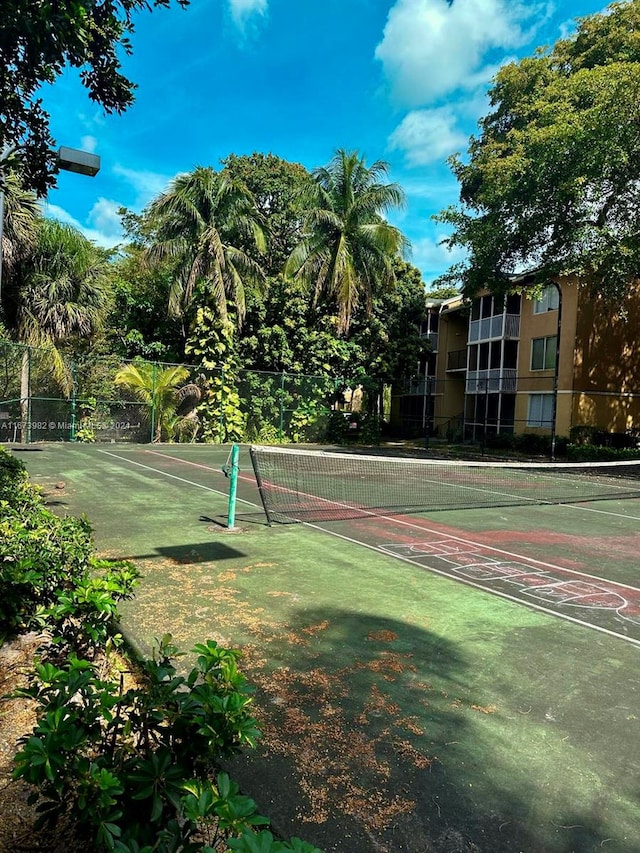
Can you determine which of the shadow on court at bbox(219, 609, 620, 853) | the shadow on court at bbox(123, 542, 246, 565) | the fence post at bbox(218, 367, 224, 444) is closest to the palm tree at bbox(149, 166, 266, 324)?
the fence post at bbox(218, 367, 224, 444)

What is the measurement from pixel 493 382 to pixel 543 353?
353 centimetres

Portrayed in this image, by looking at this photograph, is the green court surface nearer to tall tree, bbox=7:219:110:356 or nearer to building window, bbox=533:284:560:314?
tall tree, bbox=7:219:110:356

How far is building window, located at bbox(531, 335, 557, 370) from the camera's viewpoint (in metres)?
26.1

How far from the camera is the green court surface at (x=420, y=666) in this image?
2336 millimetres

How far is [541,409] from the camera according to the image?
86.0ft

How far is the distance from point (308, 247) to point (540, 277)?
11742 millimetres

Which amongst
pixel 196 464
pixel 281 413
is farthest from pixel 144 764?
pixel 281 413

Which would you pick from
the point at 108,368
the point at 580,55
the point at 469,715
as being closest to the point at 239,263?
the point at 108,368

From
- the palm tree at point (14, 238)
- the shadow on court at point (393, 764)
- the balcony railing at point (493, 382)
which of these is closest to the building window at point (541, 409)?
the balcony railing at point (493, 382)

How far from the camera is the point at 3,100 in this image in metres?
3.81

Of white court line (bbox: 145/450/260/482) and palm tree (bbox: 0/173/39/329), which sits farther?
palm tree (bbox: 0/173/39/329)

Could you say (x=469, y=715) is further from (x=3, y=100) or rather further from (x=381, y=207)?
(x=381, y=207)

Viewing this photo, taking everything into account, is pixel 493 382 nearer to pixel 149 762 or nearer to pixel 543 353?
pixel 543 353

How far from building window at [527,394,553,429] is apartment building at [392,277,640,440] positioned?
0.04 metres
